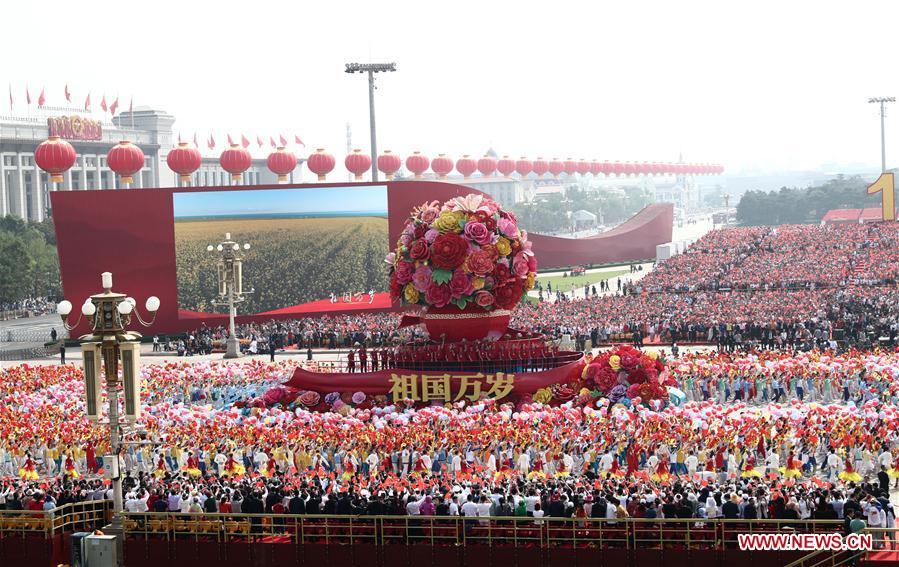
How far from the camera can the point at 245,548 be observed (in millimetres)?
22797

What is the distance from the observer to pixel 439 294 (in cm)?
3597

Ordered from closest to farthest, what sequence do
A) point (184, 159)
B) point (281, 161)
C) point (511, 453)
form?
1. point (511, 453)
2. point (184, 159)
3. point (281, 161)

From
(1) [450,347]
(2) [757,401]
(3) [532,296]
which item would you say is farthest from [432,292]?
(3) [532,296]

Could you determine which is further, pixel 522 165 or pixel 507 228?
pixel 522 165

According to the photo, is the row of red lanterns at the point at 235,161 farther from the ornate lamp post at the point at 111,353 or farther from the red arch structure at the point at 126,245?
the ornate lamp post at the point at 111,353

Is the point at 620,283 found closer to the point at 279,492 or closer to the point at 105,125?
the point at 279,492

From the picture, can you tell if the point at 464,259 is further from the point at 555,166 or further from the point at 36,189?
the point at 36,189

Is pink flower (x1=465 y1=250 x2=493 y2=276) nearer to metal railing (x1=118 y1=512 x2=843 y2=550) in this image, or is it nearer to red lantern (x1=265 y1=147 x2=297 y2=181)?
metal railing (x1=118 y1=512 x2=843 y2=550)

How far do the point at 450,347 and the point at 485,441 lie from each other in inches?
252

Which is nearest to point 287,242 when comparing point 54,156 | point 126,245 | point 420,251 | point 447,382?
point 126,245

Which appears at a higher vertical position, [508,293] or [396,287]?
[396,287]

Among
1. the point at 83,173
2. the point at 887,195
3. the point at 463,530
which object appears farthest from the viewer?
the point at 83,173

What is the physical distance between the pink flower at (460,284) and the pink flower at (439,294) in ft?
0.64

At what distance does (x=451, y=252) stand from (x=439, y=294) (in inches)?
46.2
